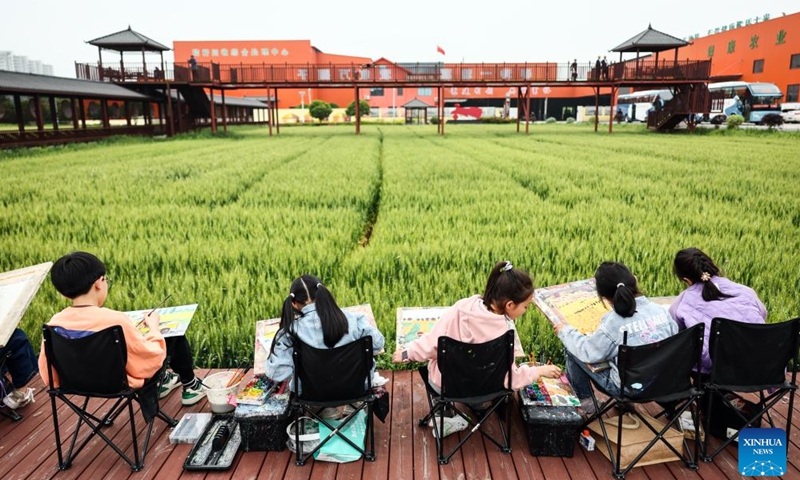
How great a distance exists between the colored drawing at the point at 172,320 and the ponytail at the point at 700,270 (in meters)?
2.69

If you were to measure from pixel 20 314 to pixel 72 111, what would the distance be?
2366 centimetres

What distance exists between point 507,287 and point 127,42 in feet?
102

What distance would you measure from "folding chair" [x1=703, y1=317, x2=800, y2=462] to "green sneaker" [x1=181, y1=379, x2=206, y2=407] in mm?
2706

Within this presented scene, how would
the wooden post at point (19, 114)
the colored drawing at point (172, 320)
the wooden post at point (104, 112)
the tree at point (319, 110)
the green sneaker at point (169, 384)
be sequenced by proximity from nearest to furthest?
the colored drawing at point (172, 320) → the green sneaker at point (169, 384) → the wooden post at point (19, 114) → the wooden post at point (104, 112) → the tree at point (319, 110)

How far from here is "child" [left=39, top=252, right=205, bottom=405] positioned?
2.56 m

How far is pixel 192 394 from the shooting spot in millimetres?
3273

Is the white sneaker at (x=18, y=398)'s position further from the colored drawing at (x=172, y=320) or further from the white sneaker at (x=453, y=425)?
the white sneaker at (x=453, y=425)

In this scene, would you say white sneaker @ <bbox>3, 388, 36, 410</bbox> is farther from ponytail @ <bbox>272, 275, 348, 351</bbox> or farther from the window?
the window

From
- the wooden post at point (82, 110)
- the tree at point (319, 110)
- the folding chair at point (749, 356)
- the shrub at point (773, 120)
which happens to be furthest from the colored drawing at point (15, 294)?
the tree at point (319, 110)

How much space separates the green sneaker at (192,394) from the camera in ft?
10.6

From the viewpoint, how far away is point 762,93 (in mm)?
33844

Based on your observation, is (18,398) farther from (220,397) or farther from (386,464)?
(386,464)

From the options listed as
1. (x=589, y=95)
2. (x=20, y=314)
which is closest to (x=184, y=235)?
(x=20, y=314)

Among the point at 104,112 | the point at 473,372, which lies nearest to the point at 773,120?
the point at 104,112
